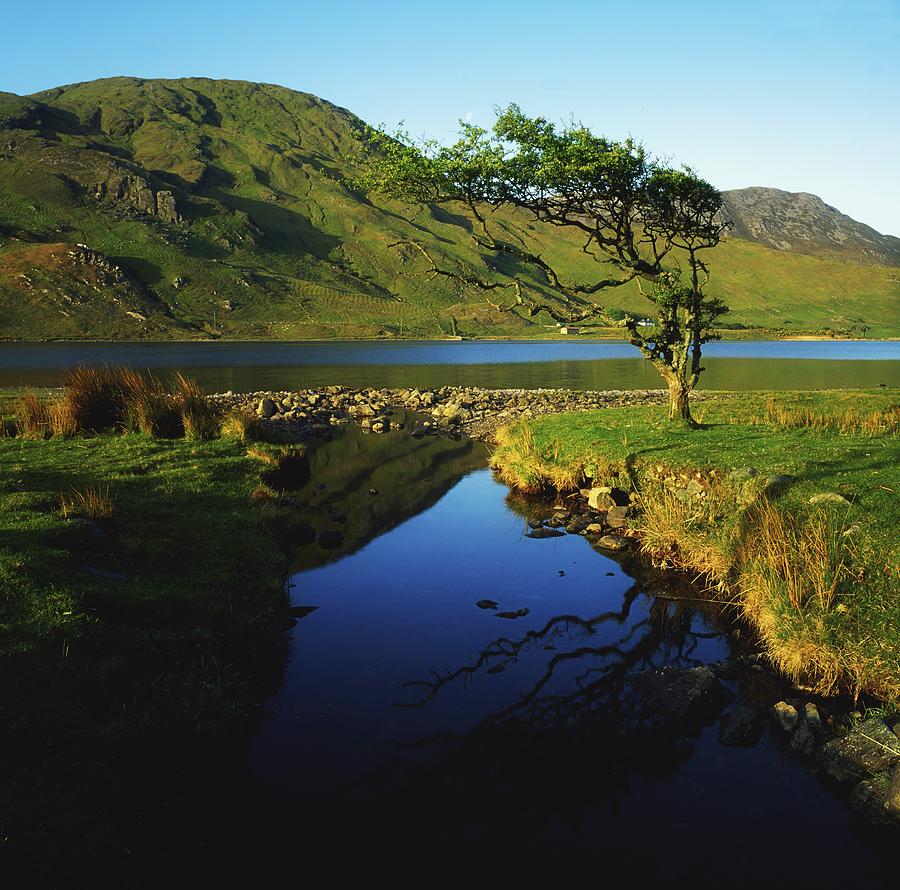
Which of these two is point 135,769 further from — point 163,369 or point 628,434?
point 163,369

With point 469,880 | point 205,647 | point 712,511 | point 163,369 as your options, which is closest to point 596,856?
point 469,880

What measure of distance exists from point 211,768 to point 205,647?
205 cm

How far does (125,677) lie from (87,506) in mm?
6410

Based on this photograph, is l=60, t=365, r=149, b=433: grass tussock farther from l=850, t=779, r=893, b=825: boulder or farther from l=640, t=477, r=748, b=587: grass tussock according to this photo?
l=850, t=779, r=893, b=825: boulder

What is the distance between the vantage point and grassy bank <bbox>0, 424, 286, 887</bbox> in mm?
6324

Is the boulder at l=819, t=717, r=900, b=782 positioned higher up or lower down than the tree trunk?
lower down

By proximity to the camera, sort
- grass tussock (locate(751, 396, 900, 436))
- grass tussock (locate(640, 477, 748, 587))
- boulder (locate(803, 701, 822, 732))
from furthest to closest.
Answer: grass tussock (locate(751, 396, 900, 436)) < grass tussock (locate(640, 477, 748, 587)) < boulder (locate(803, 701, 822, 732))

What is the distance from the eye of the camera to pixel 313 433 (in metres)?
34.8

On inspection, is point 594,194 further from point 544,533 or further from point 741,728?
point 741,728

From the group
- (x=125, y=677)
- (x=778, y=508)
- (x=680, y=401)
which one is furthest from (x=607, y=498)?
(x=125, y=677)

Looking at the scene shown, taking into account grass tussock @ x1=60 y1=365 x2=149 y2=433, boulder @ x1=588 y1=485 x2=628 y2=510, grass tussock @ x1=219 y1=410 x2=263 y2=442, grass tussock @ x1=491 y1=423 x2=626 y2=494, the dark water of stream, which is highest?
grass tussock @ x1=60 y1=365 x2=149 y2=433

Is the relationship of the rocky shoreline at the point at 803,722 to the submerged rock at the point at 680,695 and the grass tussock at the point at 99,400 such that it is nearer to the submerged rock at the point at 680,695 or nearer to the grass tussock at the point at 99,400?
the submerged rock at the point at 680,695

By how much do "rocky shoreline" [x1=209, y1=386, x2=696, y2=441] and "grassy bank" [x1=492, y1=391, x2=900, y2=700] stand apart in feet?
38.7

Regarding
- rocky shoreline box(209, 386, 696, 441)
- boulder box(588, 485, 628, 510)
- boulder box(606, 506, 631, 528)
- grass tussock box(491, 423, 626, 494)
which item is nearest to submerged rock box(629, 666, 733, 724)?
boulder box(606, 506, 631, 528)
